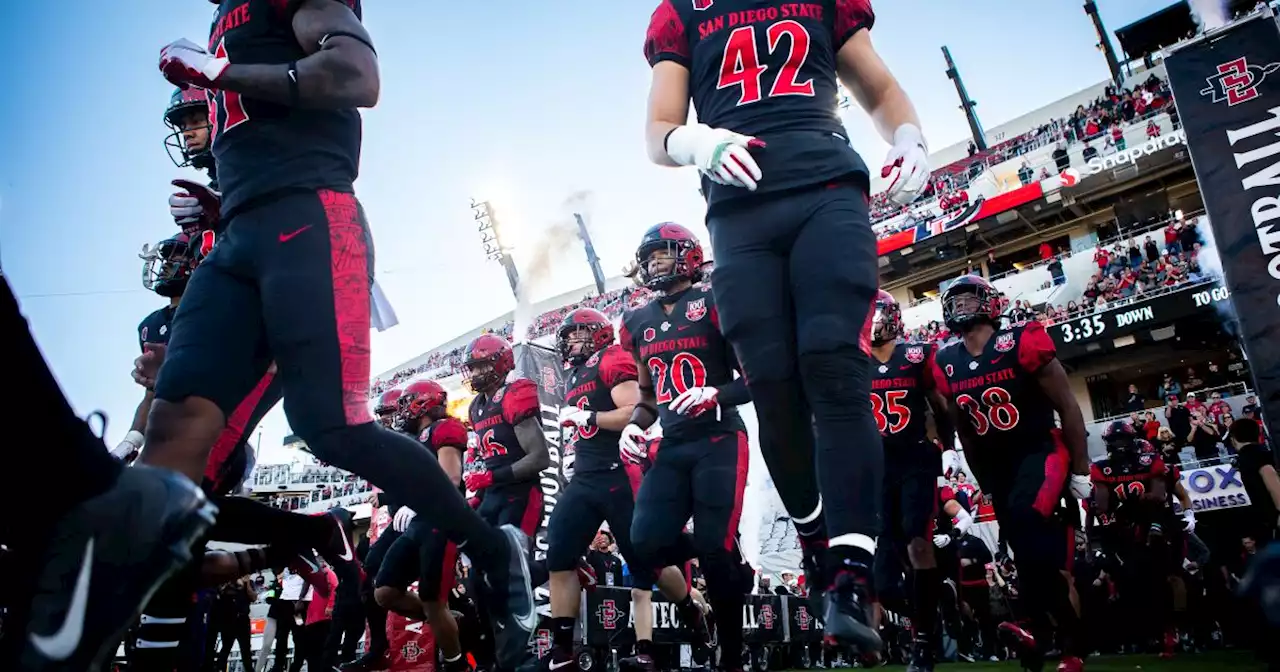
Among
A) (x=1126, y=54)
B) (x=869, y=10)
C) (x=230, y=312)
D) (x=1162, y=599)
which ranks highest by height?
(x=1126, y=54)

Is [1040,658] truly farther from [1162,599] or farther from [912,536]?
[1162,599]

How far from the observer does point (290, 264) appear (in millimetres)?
2518

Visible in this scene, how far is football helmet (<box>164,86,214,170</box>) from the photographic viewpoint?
11.1ft

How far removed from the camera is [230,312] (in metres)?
2.53

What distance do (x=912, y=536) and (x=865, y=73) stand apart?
337cm

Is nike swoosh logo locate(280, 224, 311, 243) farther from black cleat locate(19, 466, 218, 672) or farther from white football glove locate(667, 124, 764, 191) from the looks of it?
white football glove locate(667, 124, 764, 191)

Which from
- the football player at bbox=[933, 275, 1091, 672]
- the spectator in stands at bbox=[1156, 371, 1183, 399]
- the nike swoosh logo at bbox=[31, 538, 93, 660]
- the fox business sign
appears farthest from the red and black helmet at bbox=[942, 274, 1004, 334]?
the fox business sign

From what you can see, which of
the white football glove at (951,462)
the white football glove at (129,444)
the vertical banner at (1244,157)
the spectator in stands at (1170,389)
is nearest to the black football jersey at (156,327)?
the white football glove at (129,444)

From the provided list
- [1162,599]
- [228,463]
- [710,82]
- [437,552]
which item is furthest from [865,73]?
[1162,599]

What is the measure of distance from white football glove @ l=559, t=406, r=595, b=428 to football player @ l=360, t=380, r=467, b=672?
0.84m

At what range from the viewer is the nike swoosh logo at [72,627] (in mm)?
1495

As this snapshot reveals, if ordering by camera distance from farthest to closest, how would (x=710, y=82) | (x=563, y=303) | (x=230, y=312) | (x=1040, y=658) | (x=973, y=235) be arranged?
(x=563, y=303), (x=973, y=235), (x=1040, y=658), (x=710, y=82), (x=230, y=312)

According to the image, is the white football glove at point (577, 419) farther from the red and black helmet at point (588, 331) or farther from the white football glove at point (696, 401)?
the white football glove at point (696, 401)

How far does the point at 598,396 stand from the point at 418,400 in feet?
5.13
